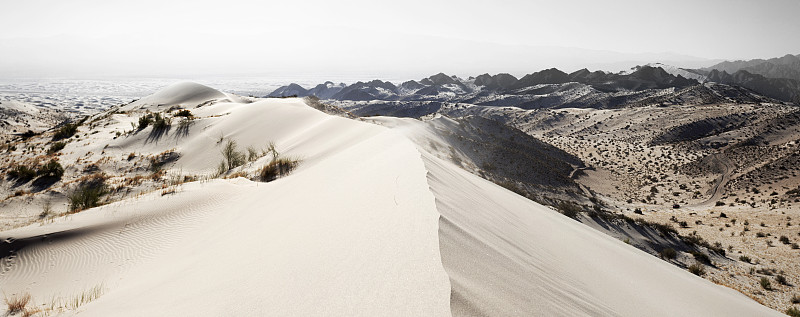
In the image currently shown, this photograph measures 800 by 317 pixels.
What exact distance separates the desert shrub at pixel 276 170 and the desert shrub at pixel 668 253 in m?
12.7

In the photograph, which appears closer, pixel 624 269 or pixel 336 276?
pixel 336 276

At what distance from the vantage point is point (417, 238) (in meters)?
3.28

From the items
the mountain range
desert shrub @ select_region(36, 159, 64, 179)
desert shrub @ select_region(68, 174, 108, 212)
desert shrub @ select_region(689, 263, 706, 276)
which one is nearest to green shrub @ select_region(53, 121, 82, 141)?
desert shrub @ select_region(36, 159, 64, 179)

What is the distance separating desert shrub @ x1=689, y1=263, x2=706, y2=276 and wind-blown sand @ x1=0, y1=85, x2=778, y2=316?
4.79 meters

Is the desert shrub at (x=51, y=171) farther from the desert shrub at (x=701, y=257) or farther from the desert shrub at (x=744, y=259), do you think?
the desert shrub at (x=744, y=259)

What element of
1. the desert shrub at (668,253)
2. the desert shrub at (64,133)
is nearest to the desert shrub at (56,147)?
the desert shrub at (64,133)

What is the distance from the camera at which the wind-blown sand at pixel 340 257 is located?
2.67 meters

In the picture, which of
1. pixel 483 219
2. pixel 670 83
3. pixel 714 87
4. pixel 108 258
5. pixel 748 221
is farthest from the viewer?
pixel 670 83

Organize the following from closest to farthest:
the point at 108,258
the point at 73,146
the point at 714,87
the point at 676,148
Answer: the point at 108,258
the point at 73,146
the point at 676,148
the point at 714,87

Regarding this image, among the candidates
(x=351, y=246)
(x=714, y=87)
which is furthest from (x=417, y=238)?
(x=714, y=87)

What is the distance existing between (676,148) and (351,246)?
4613 cm

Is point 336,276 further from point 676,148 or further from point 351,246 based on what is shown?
point 676,148

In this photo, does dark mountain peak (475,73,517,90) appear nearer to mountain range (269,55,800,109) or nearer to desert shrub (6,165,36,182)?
mountain range (269,55,800,109)

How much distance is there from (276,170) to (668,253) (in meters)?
13.4
